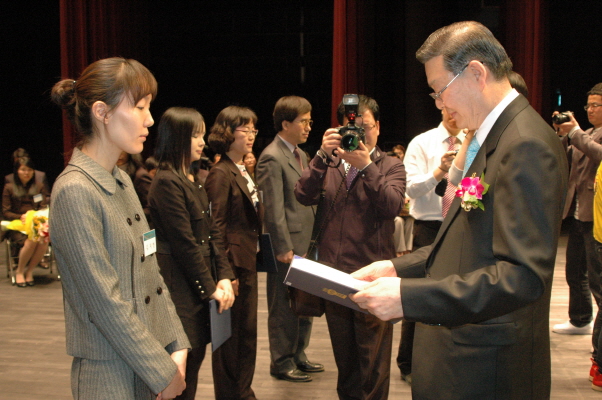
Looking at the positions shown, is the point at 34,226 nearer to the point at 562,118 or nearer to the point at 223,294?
the point at 223,294

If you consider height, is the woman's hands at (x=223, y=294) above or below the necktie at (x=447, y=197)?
below

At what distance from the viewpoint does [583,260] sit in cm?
392

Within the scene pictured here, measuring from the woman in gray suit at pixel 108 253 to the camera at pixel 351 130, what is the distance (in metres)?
1.08

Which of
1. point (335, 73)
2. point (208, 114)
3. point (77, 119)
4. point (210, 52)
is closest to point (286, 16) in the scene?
point (210, 52)

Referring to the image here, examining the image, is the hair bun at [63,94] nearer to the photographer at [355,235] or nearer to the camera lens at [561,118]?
the photographer at [355,235]

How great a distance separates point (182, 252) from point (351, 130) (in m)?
0.89

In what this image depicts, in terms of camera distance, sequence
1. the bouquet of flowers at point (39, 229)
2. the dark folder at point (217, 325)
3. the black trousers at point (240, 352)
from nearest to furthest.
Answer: the dark folder at point (217, 325), the black trousers at point (240, 352), the bouquet of flowers at point (39, 229)

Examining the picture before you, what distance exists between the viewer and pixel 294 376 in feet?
10.5

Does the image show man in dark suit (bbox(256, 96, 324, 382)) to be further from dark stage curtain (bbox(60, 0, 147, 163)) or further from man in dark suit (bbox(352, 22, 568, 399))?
dark stage curtain (bbox(60, 0, 147, 163))

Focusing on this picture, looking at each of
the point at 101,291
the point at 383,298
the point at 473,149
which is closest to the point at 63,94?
the point at 101,291

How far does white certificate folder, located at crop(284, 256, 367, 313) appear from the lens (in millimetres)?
1381

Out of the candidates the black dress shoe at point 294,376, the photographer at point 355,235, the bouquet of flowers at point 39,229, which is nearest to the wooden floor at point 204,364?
the black dress shoe at point 294,376

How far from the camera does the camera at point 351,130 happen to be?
239 cm

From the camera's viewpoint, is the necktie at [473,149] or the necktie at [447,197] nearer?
the necktie at [473,149]
